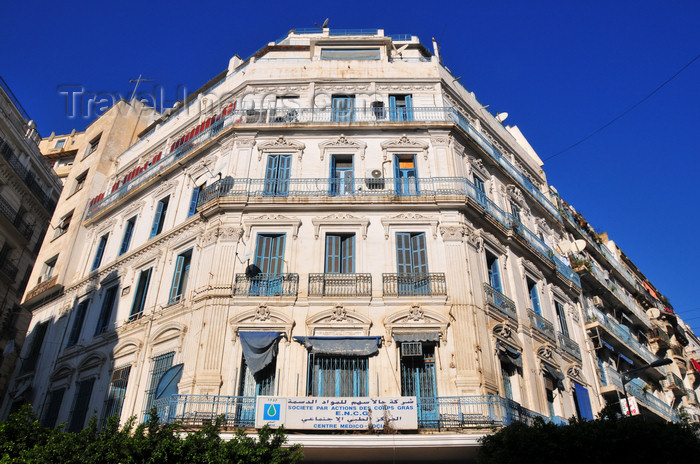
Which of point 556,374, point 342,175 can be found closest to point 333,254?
point 342,175

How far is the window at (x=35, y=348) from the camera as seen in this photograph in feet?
68.0

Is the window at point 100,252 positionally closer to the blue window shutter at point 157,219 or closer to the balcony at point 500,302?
the blue window shutter at point 157,219

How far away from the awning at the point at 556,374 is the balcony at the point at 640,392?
381 centimetres

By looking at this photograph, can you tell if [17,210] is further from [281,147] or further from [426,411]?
[426,411]

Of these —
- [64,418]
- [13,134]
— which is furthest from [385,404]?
[13,134]

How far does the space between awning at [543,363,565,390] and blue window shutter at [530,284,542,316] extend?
6.44 ft

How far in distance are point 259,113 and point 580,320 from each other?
1434 cm

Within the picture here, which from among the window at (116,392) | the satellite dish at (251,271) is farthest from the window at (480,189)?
the window at (116,392)

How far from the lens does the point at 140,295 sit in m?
18.7

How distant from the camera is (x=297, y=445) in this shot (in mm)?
11867

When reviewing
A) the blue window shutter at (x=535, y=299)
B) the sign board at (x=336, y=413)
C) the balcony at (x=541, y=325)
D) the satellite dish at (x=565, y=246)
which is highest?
the satellite dish at (x=565, y=246)

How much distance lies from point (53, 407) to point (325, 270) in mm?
10396

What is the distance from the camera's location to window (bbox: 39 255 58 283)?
Answer: 23719 mm

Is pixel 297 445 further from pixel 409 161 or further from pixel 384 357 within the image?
pixel 409 161
